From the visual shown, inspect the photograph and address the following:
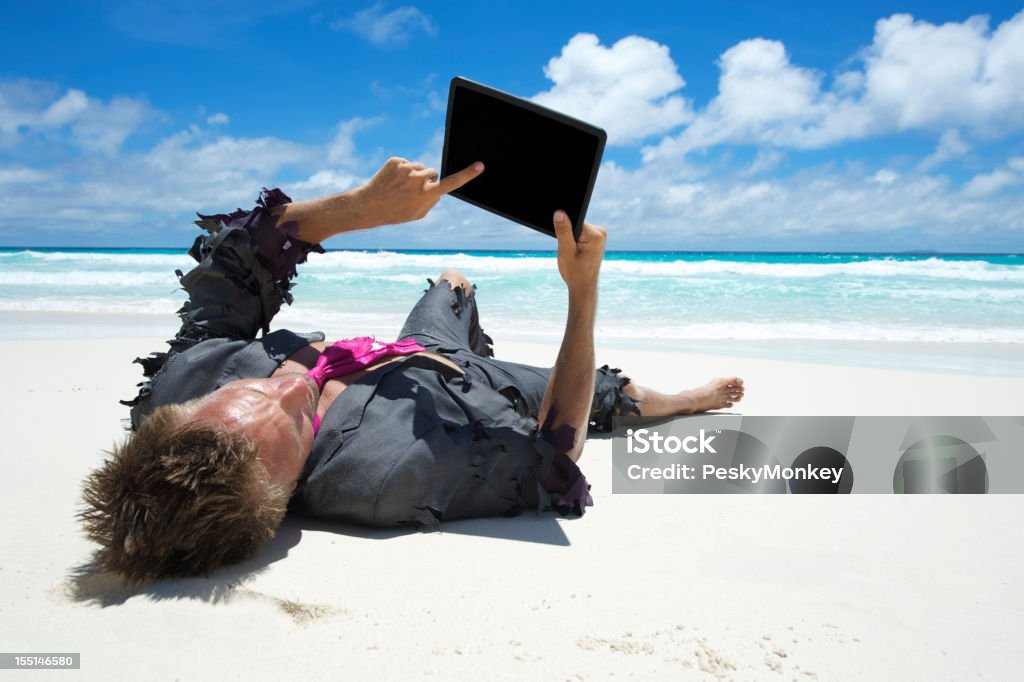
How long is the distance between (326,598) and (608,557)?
0.88 metres

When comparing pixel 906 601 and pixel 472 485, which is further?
pixel 472 485

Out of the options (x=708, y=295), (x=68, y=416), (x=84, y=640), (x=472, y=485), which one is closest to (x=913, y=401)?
(x=472, y=485)

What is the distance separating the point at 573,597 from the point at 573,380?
73 centimetres

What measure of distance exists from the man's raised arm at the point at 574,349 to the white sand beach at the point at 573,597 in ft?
1.17

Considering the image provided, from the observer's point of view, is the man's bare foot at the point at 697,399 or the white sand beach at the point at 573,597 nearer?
the white sand beach at the point at 573,597

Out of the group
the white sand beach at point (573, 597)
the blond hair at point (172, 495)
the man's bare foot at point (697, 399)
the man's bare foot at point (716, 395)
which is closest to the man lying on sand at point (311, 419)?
the blond hair at point (172, 495)

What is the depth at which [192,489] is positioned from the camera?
1695mm

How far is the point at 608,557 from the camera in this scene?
7.23 feet

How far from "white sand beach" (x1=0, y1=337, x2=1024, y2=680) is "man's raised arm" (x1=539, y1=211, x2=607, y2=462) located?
0.36 metres

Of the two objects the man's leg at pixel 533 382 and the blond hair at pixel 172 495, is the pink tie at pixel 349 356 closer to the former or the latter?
the man's leg at pixel 533 382

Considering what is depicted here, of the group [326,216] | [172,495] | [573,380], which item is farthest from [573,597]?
[326,216]

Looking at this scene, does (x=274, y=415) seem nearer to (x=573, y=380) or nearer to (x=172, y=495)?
(x=172, y=495)

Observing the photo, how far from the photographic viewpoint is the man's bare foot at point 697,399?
4064 millimetres

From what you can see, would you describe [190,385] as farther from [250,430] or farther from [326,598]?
[326,598]
